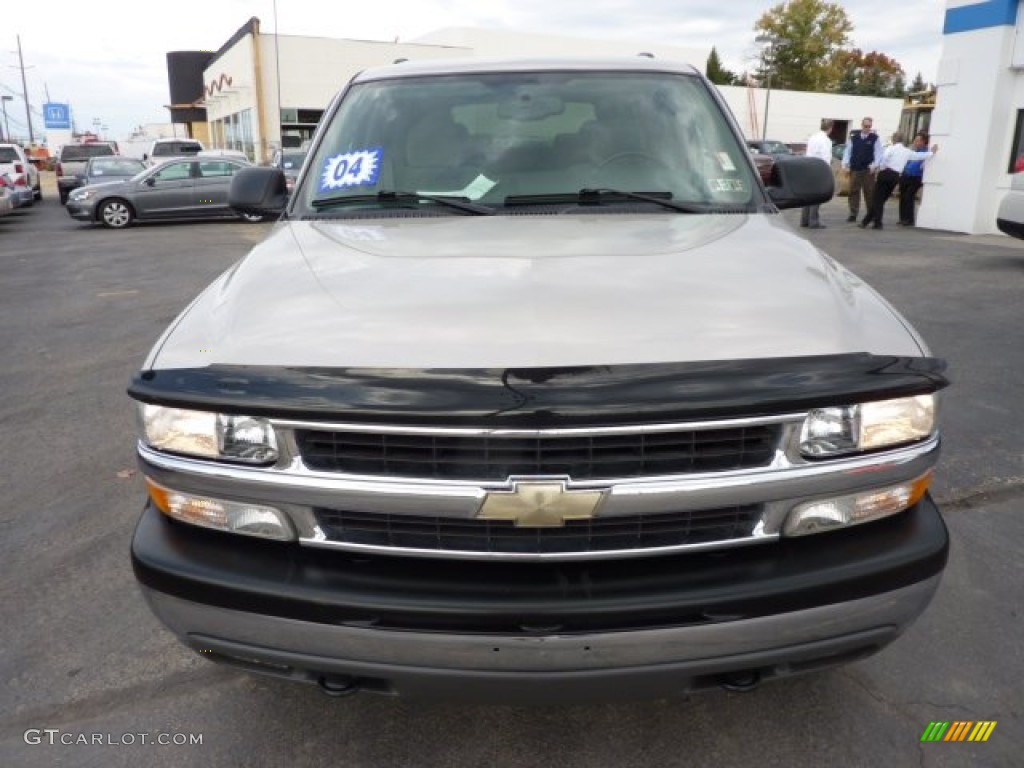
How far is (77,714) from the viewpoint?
2506 mm

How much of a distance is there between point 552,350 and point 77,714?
189 centimetres

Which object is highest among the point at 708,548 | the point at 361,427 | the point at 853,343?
the point at 853,343

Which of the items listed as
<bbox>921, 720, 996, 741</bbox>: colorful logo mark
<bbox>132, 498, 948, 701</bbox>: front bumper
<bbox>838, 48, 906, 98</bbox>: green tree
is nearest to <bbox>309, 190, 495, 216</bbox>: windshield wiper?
<bbox>132, 498, 948, 701</bbox>: front bumper

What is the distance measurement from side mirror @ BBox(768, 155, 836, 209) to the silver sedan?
1594cm

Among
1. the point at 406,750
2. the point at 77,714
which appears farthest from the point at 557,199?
the point at 77,714

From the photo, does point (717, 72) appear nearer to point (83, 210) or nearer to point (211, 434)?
point (83, 210)

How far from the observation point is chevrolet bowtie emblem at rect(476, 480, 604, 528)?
1777 mm

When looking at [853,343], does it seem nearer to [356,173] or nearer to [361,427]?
[361,427]

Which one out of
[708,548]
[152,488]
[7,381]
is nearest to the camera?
[708,548]

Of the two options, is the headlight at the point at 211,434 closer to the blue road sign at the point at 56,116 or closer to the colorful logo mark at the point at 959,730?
the colorful logo mark at the point at 959,730

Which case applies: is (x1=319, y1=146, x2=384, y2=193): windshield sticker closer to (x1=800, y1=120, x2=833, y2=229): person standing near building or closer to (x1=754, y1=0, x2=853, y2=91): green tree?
(x1=800, y1=120, x2=833, y2=229): person standing near building

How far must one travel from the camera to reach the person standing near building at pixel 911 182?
15.4 m

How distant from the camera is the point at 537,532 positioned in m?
1.84

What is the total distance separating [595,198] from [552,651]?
6.00 feet
